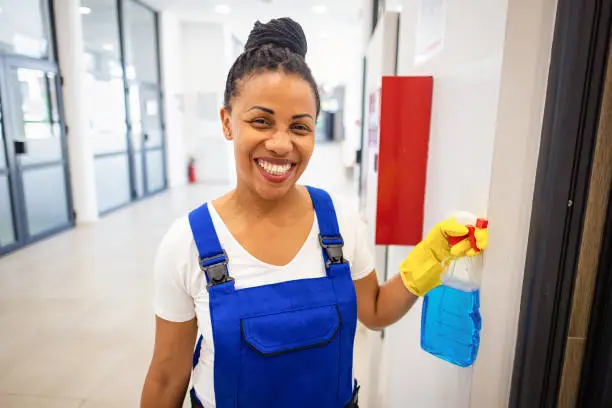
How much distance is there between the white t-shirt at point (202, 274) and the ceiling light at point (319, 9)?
7.03 m

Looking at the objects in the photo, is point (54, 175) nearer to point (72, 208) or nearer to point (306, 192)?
point (72, 208)

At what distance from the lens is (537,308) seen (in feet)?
2.33

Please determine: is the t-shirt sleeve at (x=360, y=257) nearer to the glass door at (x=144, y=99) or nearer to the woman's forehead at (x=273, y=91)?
the woman's forehead at (x=273, y=91)

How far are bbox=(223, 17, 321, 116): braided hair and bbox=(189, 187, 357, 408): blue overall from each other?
33 cm

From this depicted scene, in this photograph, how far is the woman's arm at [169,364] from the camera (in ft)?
3.12

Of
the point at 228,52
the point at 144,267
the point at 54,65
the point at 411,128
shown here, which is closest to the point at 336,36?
the point at 228,52

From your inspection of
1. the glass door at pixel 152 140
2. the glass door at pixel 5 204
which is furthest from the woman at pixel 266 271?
the glass door at pixel 152 140

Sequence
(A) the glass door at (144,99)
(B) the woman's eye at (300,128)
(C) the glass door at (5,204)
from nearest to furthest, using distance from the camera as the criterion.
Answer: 1. (B) the woman's eye at (300,128)
2. (C) the glass door at (5,204)
3. (A) the glass door at (144,99)

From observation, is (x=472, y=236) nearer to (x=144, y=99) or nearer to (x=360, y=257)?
(x=360, y=257)

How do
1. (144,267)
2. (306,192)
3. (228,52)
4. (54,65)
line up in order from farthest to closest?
(228,52), (54,65), (144,267), (306,192)

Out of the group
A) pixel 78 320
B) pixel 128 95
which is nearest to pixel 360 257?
pixel 78 320

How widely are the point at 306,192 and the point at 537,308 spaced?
0.58 meters

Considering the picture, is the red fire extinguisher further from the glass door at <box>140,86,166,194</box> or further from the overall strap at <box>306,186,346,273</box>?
the overall strap at <box>306,186,346,273</box>

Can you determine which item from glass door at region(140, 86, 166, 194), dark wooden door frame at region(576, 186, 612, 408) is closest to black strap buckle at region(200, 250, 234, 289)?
dark wooden door frame at region(576, 186, 612, 408)
